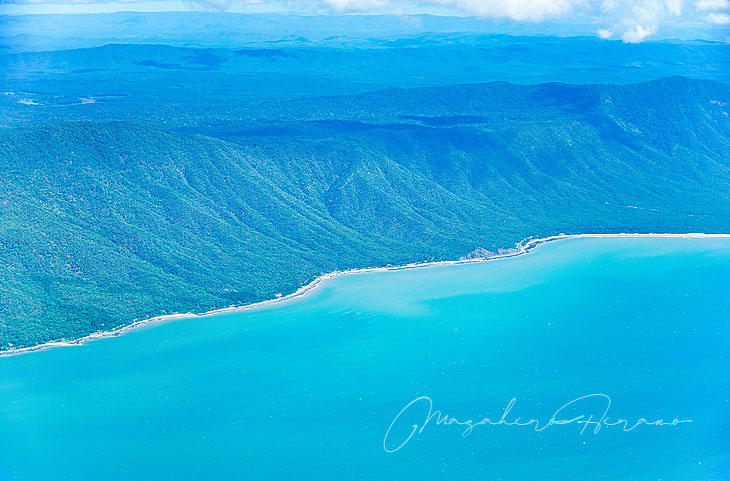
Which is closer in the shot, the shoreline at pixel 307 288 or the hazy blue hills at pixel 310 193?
the shoreline at pixel 307 288

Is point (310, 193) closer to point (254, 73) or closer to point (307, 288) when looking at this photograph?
point (307, 288)

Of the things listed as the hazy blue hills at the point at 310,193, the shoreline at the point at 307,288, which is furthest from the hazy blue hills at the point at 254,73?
the shoreline at the point at 307,288

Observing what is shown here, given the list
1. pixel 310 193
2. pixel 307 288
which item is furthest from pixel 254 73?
pixel 307 288

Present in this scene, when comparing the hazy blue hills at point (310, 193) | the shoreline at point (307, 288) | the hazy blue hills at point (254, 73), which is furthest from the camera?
the hazy blue hills at point (254, 73)

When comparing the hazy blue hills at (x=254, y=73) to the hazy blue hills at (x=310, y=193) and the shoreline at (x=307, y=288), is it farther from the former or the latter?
the shoreline at (x=307, y=288)

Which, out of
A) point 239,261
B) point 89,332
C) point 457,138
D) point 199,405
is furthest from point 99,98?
point 199,405

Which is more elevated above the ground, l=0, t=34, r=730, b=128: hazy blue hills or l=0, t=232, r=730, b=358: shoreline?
l=0, t=34, r=730, b=128: hazy blue hills

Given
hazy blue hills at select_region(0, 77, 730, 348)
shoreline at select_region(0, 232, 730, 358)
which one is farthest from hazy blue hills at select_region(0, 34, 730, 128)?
shoreline at select_region(0, 232, 730, 358)

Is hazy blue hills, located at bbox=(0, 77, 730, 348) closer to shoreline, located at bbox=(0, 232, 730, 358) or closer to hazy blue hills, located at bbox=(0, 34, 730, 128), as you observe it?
shoreline, located at bbox=(0, 232, 730, 358)

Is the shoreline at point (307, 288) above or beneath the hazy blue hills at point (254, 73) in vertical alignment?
beneath

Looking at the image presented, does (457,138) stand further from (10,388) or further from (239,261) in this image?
(10,388)
